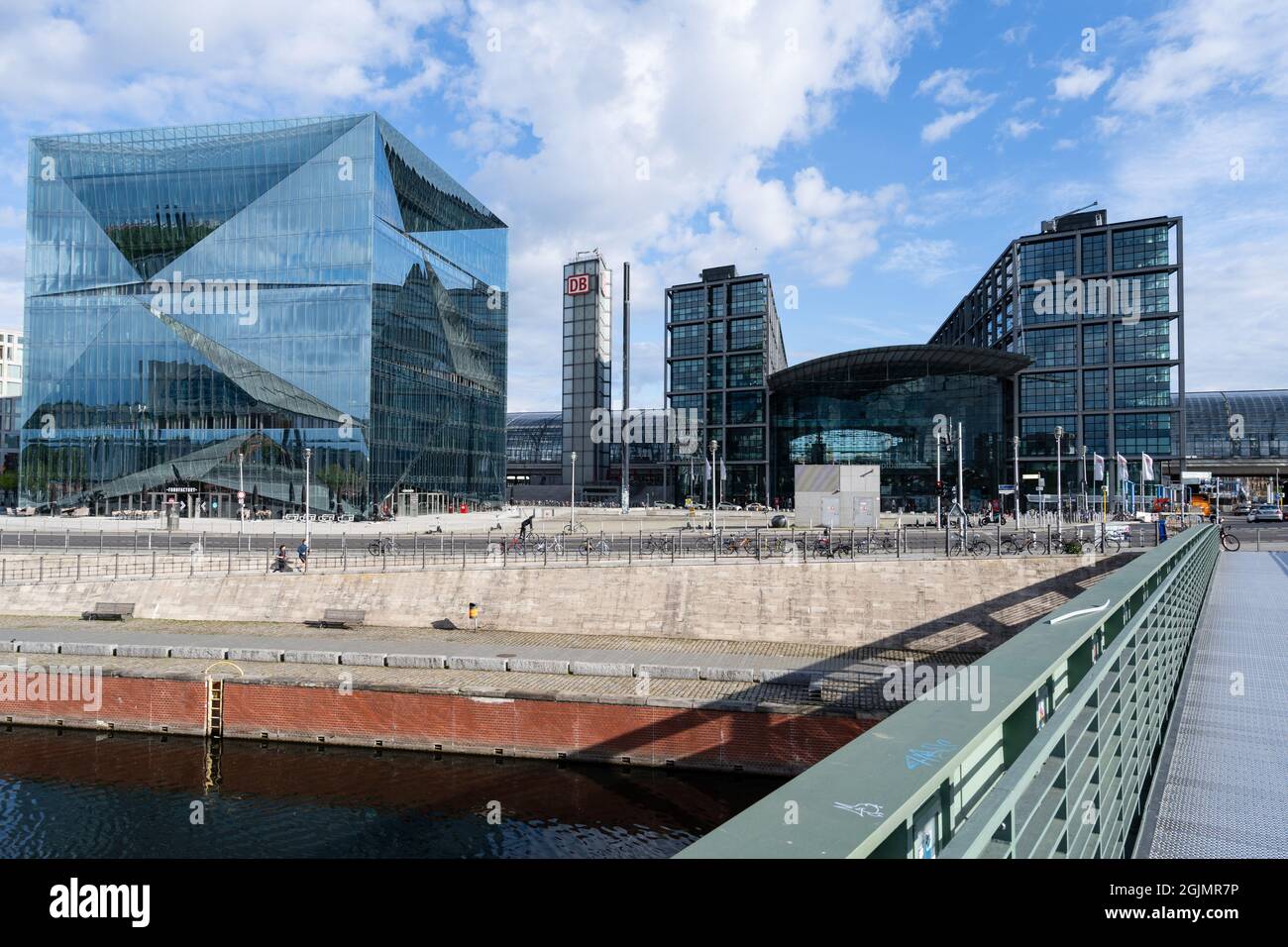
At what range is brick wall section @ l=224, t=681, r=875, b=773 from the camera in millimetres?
18062

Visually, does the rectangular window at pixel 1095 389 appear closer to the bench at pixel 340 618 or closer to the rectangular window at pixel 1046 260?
the rectangular window at pixel 1046 260

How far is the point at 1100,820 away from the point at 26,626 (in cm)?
3485

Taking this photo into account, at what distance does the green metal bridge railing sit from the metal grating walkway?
23 cm

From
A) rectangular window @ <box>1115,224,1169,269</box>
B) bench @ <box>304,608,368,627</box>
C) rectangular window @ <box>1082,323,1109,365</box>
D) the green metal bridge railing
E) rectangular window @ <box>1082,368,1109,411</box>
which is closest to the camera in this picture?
the green metal bridge railing

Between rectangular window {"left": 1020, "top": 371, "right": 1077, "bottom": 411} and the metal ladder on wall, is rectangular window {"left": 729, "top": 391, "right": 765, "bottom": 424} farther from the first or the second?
the metal ladder on wall

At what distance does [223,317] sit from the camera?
61.8 metres

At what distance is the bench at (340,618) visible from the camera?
28.5 m

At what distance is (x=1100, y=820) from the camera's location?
3434 millimetres

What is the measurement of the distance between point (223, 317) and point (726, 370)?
56532 millimetres

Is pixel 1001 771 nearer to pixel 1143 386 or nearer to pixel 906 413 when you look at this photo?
pixel 906 413

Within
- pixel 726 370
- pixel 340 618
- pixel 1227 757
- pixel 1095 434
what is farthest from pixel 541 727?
pixel 726 370

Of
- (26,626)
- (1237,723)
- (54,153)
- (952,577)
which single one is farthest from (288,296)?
(1237,723)

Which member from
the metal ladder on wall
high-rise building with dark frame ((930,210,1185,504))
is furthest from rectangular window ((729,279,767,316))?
the metal ladder on wall

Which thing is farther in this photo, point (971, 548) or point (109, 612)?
point (971, 548)
